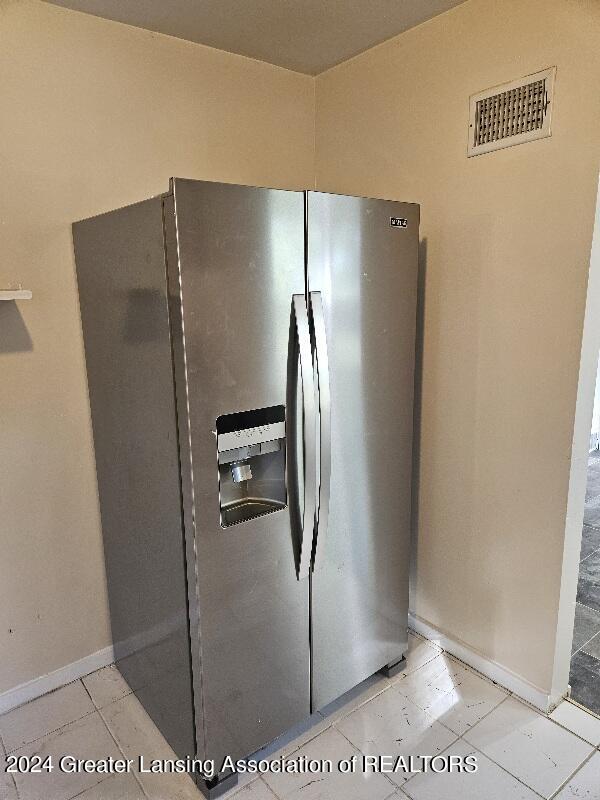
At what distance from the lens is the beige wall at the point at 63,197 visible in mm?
1778

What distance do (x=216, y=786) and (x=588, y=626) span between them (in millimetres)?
1749

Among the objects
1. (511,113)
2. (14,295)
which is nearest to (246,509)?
(14,295)

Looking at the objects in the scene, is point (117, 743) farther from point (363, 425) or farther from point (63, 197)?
point (63, 197)

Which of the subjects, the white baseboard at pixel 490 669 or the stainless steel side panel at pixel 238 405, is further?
the white baseboard at pixel 490 669

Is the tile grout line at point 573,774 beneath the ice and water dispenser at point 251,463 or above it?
beneath

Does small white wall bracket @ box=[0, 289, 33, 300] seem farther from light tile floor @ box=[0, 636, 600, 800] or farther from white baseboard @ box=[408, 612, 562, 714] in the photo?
white baseboard @ box=[408, 612, 562, 714]

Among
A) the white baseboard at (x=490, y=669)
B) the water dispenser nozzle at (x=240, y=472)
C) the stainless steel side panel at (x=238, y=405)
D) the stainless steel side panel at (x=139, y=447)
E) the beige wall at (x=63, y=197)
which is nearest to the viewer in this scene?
the stainless steel side panel at (x=238, y=405)

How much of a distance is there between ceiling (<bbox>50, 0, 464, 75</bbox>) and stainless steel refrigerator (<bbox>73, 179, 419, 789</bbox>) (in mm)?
678

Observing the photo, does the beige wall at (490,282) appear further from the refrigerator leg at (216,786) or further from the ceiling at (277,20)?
the refrigerator leg at (216,786)

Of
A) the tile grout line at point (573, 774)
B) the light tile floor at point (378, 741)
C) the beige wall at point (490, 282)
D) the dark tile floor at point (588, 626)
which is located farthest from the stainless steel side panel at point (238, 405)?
the dark tile floor at point (588, 626)

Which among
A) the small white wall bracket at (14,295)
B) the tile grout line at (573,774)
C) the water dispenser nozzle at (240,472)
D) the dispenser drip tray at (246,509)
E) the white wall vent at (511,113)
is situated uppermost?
the white wall vent at (511,113)

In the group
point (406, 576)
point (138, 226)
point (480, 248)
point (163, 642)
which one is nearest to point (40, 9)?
point (138, 226)

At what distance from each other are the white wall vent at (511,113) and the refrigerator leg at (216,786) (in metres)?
2.16

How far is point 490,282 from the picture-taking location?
192 centimetres
